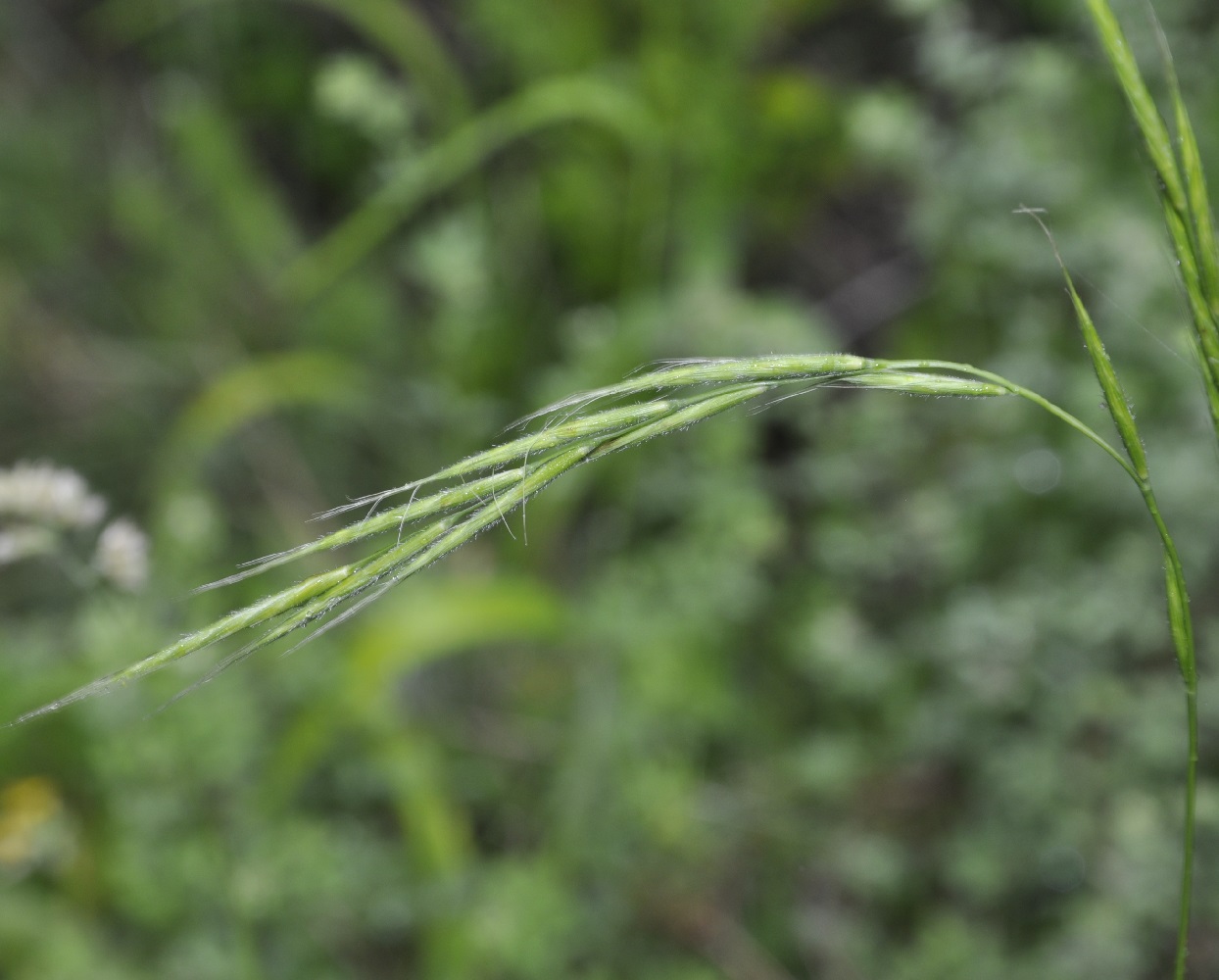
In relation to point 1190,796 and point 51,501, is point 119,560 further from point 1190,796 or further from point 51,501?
point 1190,796

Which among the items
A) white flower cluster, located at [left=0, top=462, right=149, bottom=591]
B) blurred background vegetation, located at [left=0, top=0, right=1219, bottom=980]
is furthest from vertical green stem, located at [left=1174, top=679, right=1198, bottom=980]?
white flower cluster, located at [left=0, top=462, right=149, bottom=591]

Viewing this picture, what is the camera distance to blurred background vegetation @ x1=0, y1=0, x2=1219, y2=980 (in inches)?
85.4

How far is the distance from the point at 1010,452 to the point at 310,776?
6.64 ft

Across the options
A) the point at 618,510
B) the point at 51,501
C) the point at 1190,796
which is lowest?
the point at 1190,796

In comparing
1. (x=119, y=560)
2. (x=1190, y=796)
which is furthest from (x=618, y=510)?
(x=1190, y=796)

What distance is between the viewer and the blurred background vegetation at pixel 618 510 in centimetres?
217

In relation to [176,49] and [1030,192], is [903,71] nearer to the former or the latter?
[1030,192]

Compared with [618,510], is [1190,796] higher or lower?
lower

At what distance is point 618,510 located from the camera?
9.50 feet

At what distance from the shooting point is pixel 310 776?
2580 mm

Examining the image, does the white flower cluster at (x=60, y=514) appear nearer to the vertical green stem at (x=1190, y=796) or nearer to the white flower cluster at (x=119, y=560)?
the white flower cluster at (x=119, y=560)

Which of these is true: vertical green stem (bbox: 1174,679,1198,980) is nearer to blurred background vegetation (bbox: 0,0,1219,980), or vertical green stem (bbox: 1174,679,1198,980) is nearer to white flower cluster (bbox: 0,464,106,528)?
blurred background vegetation (bbox: 0,0,1219,980)

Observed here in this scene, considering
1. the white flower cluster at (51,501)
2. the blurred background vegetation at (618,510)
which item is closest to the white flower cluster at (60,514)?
the white flower cluster at (51,501)

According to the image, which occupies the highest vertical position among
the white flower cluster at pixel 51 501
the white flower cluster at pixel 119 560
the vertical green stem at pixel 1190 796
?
the white flower cluster at pixel 51 501
